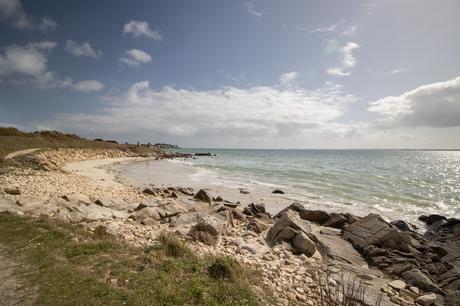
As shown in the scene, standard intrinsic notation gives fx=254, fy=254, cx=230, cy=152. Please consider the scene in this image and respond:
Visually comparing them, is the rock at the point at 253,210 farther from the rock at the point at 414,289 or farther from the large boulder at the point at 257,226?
the rock at the point at 414,289

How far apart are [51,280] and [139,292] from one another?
193 cm

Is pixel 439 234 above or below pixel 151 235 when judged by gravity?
below

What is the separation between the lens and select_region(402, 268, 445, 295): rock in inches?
298

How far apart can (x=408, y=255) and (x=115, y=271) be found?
34.2ft

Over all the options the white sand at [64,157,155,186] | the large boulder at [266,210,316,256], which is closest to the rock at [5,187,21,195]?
the white sand at [64,157,155,186]

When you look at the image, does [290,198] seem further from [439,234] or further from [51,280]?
[51,280]

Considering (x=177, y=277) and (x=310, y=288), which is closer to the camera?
(x=177, y=277)

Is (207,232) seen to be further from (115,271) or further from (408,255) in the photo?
(408,255)

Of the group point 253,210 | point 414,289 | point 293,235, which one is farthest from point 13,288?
point 253,210

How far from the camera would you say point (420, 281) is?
7.89 m

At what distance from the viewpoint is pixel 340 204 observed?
19.7 m

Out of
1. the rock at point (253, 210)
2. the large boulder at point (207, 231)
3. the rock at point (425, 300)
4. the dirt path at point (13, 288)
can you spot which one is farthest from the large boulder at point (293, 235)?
the dirt path at point (13, 288)

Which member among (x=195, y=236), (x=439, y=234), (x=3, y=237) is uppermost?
(x=3, y=237)

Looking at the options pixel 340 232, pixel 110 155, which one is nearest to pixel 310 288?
pixel 340 232
